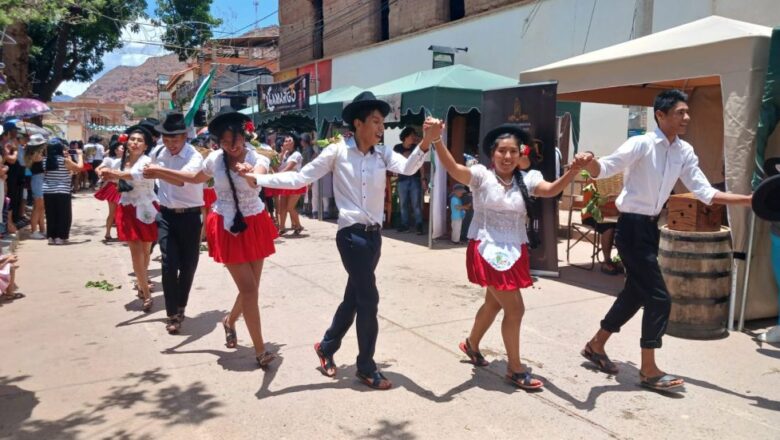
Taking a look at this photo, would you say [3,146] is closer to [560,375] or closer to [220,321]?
[220,321]

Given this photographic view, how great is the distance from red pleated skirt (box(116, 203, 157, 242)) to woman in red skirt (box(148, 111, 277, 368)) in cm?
170

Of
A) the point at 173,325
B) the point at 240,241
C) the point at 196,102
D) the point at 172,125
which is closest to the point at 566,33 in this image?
the point at 196,102

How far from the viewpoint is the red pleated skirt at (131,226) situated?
600cm

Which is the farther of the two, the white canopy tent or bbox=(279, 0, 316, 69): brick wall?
bbox=(279, 0, 316, 69): brick wall

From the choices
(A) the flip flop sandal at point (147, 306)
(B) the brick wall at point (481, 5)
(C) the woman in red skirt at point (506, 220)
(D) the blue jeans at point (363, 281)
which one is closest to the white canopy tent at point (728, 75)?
(C) the woman in red skirt at point (506, 220)

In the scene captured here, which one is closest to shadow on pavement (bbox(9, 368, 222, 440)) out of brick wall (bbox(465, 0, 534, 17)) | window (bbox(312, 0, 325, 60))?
brick wall (bbox(465, 0, 534, 17))

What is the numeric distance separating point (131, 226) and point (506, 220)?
3843 millimetres

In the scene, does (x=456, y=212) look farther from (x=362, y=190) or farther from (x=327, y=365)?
(x=362, y=190)

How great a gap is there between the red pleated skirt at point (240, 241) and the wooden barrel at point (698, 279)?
10.7 feet

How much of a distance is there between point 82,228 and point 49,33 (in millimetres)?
13521

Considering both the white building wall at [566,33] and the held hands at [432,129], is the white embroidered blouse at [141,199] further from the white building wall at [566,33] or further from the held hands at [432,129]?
the white building wall at [566,33]

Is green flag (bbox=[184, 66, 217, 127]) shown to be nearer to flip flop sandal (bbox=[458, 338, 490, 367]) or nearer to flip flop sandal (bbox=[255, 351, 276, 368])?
flip flop sandal (bbox=[255, 351, 276, 368])

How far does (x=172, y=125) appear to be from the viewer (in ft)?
17.3

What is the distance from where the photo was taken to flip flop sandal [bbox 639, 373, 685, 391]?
4.02 m
